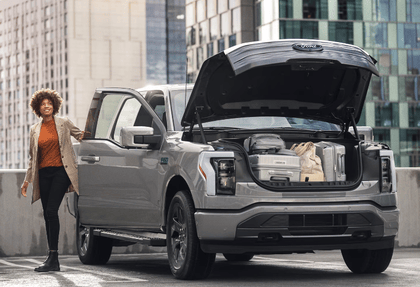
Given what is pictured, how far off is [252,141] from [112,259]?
12.6 ft

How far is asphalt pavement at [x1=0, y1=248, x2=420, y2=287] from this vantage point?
23.3 feet

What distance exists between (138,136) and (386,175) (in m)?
2.24

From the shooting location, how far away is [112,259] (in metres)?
10.7

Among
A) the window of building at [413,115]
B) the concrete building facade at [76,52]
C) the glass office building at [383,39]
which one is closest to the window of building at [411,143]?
the glass office building at [383,39]

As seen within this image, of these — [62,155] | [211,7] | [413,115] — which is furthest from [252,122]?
[211,7]

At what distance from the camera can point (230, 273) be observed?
813cm

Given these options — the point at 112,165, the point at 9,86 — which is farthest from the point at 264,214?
the point at 9,86

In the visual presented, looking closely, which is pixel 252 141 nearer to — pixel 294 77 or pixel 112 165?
pixel 294 77

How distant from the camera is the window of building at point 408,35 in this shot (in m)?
57.3

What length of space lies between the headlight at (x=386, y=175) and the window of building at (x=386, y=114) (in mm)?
49818

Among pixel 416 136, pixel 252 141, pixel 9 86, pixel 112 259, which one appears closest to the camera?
pixel 252 141

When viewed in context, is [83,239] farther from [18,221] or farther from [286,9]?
[286,9]

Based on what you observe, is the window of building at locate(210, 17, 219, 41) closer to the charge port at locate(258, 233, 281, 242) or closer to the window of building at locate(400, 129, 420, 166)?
the window of building at locate(400, 129, 420, 166)

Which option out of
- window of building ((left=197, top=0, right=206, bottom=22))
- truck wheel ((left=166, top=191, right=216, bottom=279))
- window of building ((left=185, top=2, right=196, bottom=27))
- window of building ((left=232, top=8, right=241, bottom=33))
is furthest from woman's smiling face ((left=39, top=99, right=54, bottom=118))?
window of building ((left=185, top=2, right=196, bottom=27))
